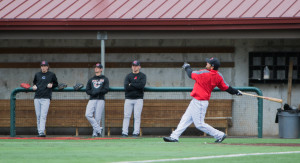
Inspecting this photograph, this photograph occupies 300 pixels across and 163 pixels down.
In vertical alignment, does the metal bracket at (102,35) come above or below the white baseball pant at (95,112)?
above

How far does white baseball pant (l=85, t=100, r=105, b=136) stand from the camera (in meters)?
13.7

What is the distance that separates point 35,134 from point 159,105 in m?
3.33

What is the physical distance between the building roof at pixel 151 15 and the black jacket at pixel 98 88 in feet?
5.07

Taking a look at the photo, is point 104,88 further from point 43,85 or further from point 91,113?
point 43,85

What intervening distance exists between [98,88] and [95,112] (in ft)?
1.84

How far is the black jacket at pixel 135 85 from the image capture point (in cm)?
1359

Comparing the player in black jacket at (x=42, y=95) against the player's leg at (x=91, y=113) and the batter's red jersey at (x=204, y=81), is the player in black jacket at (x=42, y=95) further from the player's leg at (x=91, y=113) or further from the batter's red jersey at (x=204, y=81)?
the batter's red jersey at (x=204, y=81)

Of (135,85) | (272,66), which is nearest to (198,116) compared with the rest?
(135,85)

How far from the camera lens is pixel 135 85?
13578 mm

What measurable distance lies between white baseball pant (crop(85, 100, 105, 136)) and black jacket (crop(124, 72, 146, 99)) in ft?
2.17

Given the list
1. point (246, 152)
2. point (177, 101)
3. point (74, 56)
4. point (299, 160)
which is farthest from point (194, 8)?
point (299, 160)

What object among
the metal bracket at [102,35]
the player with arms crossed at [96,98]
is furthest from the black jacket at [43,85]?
the metal bracket at [102,35]

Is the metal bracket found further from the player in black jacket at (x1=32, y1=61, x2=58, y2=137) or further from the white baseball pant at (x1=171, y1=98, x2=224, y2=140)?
the white baseball pant at (x1=171, y1=98, x2=224, y2=140)

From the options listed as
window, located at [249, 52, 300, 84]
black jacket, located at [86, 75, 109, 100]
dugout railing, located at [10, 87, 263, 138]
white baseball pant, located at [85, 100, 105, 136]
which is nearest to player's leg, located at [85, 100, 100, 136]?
white baseball pant, located at [85, 100, 105, 136]
